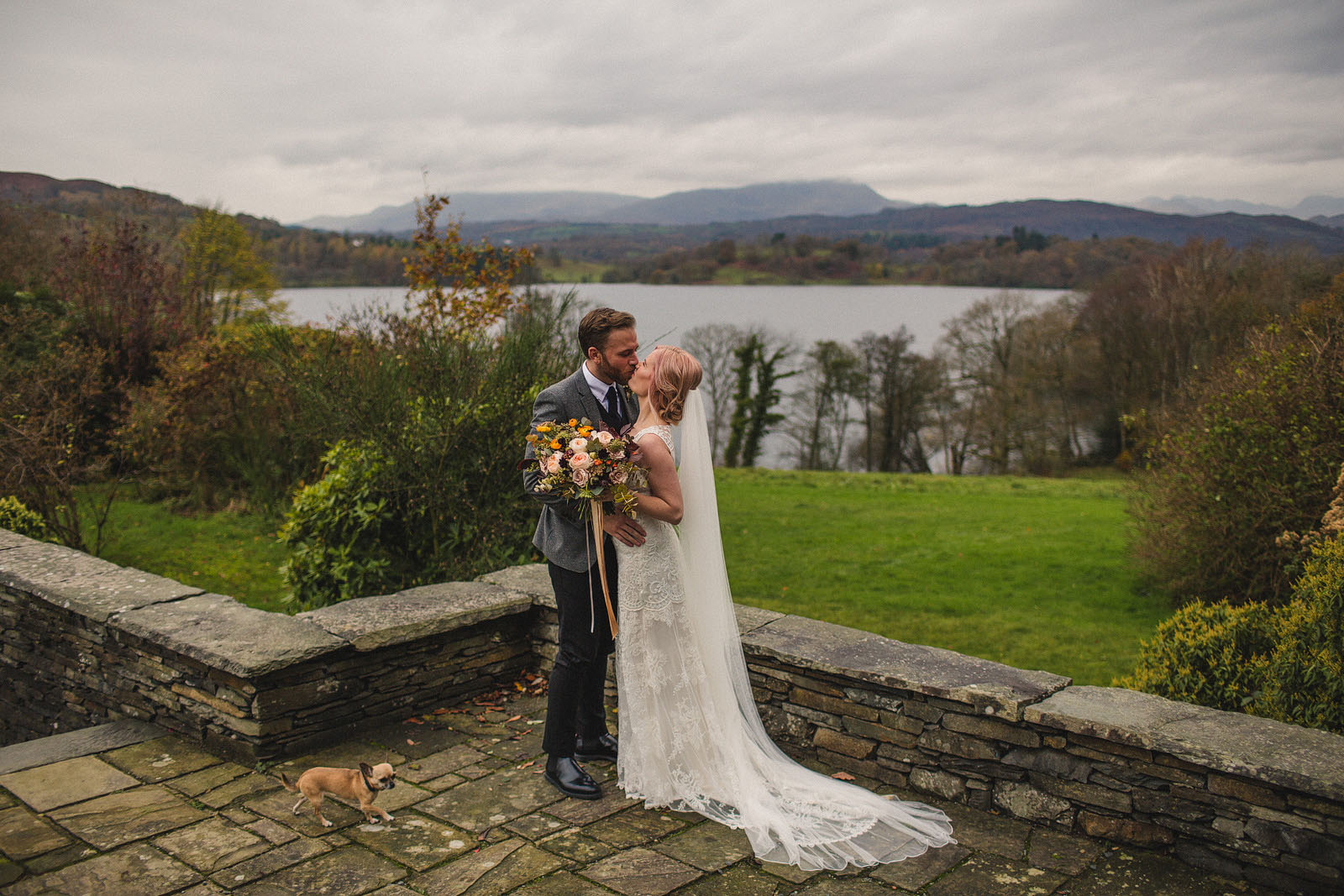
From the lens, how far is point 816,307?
175 feet

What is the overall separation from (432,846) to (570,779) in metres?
0.67

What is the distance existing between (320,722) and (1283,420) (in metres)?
7.81

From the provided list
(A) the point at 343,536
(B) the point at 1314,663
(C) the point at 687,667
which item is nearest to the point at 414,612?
(C) the point at 687,667

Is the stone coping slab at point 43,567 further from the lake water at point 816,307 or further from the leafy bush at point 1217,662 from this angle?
the lake water at point 816,307

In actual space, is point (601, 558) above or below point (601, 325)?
below

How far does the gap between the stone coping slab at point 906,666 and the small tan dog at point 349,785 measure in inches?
70.5

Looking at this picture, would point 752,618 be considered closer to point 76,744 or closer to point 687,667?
point 687,667

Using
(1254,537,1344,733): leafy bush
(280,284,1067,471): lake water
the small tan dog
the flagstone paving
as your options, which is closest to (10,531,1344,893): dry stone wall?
the flagstone paving

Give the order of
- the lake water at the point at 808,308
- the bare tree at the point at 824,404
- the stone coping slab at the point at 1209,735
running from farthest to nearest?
the lake water at the point at 808,308
the bare tree at the point at 824,404
the stone coping slab at the point at 1209,735

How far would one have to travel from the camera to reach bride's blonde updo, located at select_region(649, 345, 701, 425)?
3.71m

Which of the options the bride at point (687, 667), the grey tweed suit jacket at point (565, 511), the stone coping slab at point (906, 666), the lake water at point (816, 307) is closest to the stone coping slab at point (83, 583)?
the grey tweed suit jacket at point (565, 511)

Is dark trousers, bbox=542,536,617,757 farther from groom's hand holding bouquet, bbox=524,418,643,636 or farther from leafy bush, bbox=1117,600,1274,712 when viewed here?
leafy bush, bbox=1117,600,1274,712

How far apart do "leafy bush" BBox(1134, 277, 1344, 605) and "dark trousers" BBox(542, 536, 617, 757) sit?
5.50 m

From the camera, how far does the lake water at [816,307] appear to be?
139 feet
